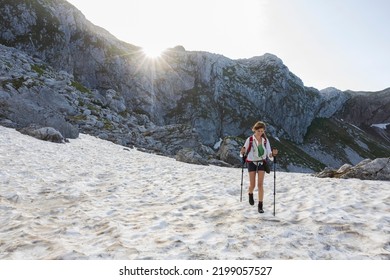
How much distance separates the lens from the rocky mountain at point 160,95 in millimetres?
66062

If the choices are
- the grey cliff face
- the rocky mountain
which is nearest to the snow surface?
the rocky mountain

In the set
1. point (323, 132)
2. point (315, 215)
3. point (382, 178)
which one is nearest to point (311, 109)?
point (323, 132)

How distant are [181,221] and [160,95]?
132265mm

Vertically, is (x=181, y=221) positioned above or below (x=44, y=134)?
below

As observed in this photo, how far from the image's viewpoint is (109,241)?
22.9 ft

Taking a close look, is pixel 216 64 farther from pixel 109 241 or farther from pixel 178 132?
pixel 109 241

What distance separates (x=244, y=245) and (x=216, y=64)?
151569 mm

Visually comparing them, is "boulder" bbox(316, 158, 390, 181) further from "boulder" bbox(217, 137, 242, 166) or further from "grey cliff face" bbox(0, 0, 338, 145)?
"grey cliff face" bbox(0, 0, 338, 145)

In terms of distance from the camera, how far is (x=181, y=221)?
8.89m

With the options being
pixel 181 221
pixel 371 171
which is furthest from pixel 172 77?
pixel 181 221

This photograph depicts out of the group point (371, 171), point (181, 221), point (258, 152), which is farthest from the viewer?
point (371, 171)

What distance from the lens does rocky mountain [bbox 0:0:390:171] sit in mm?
66062

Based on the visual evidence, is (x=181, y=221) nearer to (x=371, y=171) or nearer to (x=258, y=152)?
(x=258, y=152)

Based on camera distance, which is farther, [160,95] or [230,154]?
[160,95]
